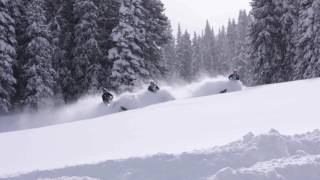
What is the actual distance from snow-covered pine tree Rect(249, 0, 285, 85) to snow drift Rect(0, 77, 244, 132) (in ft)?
31.2

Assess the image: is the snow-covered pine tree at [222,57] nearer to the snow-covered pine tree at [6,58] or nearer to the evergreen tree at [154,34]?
the evergreen tree at [154,34]

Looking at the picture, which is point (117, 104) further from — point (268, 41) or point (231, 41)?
point (231, 41)

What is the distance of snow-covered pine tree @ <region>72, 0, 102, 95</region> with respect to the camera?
3325 centimetres

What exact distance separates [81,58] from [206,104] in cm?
1900

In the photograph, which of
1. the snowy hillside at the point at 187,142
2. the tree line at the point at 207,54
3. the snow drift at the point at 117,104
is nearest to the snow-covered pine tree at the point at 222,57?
the tree line at the point at 207,54

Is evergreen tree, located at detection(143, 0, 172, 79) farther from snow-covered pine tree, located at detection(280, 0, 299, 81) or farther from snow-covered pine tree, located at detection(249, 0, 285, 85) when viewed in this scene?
snow-covered pine tree, located at detection(280, 0, 299, 81)

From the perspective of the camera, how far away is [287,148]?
934 centimetres

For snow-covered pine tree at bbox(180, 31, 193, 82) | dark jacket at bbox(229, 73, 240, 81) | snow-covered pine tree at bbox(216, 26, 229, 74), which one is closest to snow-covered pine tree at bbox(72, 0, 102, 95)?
dark jacket at bbox(229, 73, 240, 81)

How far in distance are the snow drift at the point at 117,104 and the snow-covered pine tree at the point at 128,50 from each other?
440 centimetres

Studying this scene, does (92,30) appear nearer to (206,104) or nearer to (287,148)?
(206,104)

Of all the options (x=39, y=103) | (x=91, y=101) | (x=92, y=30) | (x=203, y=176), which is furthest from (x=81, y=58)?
(x=203, y=176)

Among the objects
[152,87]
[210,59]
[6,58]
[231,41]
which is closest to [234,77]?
[152,87]

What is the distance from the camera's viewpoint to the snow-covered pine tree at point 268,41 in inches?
1355

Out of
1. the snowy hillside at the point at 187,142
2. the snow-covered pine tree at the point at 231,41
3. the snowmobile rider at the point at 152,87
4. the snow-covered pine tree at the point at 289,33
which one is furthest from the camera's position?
the snow-covered pine tree at the point at 231,41
